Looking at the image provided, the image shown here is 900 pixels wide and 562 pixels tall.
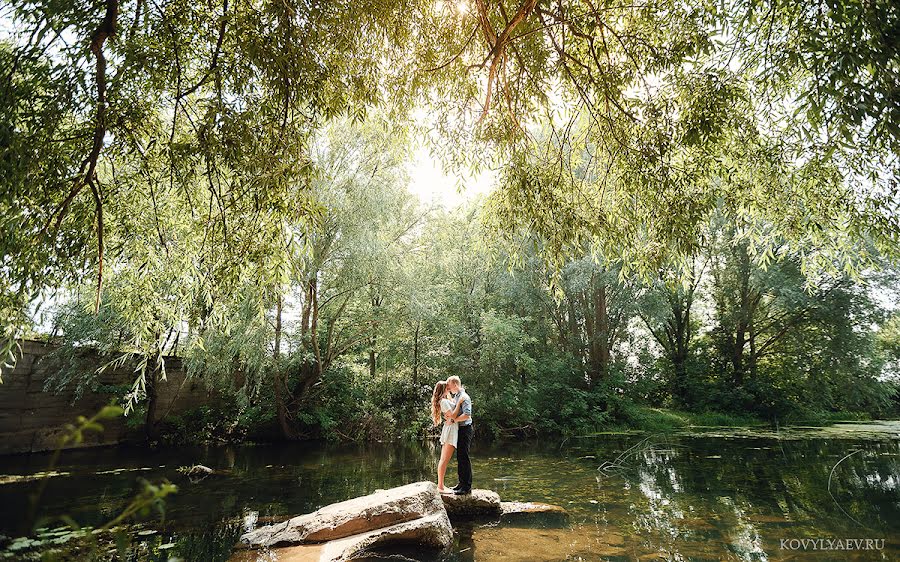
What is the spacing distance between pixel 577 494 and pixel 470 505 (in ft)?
6.87

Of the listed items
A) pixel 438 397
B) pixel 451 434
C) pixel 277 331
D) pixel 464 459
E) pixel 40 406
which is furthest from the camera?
pixel 277 331

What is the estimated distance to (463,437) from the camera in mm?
7133

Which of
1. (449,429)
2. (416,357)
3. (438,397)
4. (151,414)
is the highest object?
(416,357)

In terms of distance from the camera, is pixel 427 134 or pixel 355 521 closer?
pixel 355 521

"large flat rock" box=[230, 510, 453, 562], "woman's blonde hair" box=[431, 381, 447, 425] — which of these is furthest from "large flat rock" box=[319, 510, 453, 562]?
"woman's blonde hair" box=[431, 381, 447, 425]

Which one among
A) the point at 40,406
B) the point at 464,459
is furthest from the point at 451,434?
the point at 40,406

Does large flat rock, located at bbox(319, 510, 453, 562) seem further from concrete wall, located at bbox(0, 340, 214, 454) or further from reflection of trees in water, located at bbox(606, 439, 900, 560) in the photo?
concrete wall, located at bbox(0, 340, 214, 454)

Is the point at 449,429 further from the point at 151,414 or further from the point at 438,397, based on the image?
the point at 151,414

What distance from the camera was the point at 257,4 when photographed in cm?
530

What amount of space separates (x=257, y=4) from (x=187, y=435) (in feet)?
50.8

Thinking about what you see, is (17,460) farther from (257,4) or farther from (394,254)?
(257,4)

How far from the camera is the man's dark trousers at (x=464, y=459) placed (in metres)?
6.85

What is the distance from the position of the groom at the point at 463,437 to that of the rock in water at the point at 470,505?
0.39 ft

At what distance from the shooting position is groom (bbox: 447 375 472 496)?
6859 millimetres
